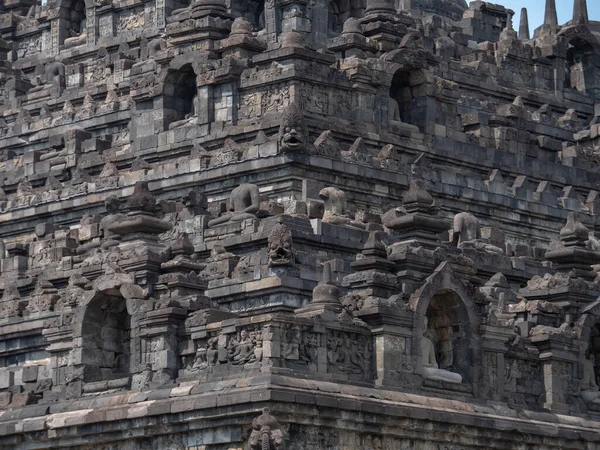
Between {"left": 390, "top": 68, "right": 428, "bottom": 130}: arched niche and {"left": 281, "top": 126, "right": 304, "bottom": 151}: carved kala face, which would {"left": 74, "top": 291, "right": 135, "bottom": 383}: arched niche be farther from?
{"left": 390, "top": 68, "right": 428, "bottom": 130}: arched niche

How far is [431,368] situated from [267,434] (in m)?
7.52

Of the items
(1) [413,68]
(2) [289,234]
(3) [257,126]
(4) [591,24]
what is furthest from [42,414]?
(4) [591,24]

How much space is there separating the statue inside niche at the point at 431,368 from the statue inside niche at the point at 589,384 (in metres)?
5.27

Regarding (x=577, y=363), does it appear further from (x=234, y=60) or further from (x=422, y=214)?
(x=234, y=60)

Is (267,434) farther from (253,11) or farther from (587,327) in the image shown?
(253,11)

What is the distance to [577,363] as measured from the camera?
74375mm

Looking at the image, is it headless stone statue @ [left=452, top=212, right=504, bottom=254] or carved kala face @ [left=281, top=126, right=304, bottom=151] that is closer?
carved kala face @ [left=281, top=126, right=304, bottom=151]

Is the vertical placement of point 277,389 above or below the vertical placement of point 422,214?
below

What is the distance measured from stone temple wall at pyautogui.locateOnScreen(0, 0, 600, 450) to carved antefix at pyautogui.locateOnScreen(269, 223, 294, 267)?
0.17 feet

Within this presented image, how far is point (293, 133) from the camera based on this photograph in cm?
7706

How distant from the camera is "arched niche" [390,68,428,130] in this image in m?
83.7

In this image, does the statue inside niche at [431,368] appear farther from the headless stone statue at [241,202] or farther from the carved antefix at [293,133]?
the carved antefix at [293,133]

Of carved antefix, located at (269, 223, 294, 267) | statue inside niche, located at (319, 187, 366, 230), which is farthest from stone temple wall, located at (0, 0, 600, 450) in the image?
statue inside niche, located at (319, 187, 366, 230)

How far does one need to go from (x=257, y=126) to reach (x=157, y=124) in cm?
499
